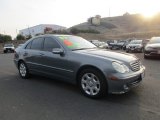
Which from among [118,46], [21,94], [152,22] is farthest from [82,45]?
[152,22]

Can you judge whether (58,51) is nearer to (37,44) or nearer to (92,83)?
(92,83)

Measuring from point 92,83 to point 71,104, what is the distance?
0.72 m

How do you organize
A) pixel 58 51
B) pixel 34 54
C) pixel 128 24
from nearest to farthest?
pixel 58 51 → pixel 34 54 → pixel 128 24

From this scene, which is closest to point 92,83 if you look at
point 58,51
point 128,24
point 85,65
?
point 85,65

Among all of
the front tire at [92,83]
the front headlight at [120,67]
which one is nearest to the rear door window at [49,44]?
the front tire at [92,83]

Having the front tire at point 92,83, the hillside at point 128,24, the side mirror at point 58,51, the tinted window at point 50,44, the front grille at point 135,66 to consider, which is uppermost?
the hillside at point 128,24

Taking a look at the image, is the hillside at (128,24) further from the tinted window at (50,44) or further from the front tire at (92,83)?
the front tire at (92,83)

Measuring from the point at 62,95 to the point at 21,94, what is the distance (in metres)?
1.10

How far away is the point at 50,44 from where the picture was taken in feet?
20.2

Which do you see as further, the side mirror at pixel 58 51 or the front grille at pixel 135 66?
the side mirror at pixel 58 51

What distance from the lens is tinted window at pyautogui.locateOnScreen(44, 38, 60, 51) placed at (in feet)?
19.6

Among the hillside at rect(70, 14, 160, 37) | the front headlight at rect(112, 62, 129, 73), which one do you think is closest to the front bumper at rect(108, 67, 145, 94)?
the front headlight at rect(112, 62, 129, 73)

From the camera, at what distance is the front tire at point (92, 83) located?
474 centimetres

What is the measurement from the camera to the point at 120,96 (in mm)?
5082
